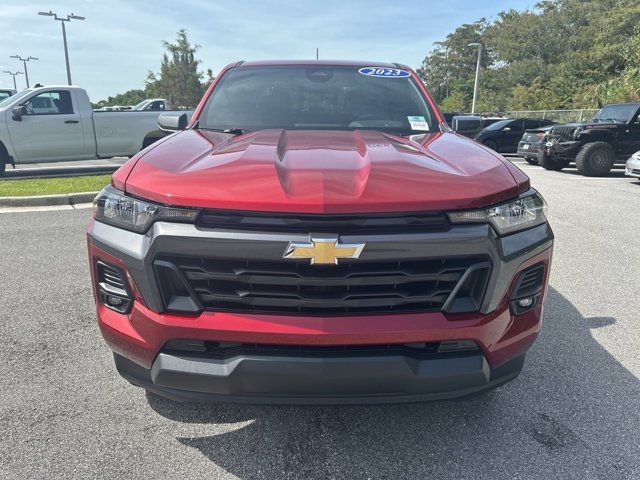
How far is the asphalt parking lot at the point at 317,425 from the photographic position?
6.66ft

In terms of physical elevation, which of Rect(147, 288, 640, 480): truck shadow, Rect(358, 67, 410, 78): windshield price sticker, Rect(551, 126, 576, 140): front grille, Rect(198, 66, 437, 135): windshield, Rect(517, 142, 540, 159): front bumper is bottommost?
Rect(147, 288, 640, 480): truck shadow

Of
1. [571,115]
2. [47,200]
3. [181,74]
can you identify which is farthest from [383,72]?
[181,74]

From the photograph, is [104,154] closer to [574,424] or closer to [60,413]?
[60,413]

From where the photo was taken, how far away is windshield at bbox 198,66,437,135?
3.04 meters

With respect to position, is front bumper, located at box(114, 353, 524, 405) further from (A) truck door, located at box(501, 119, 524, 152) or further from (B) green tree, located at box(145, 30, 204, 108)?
(B) green tree, located at box(145, 30, 204, 108)

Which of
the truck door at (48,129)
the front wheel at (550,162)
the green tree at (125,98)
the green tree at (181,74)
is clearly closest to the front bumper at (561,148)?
the front wheel at (550,162)

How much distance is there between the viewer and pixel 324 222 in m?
1.69

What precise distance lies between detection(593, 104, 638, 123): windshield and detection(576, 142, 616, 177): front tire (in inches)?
37.4

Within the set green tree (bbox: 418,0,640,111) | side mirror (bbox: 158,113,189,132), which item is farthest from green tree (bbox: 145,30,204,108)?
side mirror (bbox: 158,113,189,132)

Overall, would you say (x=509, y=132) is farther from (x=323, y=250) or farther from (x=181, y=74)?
(x=181, y=74)

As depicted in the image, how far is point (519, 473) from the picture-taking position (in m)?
2.01

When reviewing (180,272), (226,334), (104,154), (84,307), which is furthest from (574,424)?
(104,154)

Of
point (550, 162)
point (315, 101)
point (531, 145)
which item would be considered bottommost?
point (550, 162)

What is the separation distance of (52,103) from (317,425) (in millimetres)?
11699
